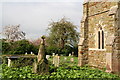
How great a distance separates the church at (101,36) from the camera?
10117 millimetres

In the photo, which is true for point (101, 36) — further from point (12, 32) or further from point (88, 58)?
point (12, 32)

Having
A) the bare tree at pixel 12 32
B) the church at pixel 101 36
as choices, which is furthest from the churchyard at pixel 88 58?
the bare tree at pixel 12 32

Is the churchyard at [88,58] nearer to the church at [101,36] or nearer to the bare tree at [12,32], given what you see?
the church at [101,36]

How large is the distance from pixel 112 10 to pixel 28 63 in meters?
7.24

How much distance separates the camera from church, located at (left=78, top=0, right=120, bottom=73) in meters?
10.1

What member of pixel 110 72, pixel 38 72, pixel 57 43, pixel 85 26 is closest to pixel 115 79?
pixel 110 72

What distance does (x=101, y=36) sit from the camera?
12.6 m

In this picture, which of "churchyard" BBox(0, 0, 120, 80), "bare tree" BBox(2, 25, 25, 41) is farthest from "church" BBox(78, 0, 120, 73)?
"bare tree" BBox(2, 25, 25, 41)

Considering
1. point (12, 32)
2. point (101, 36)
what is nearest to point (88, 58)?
point (101, 36)

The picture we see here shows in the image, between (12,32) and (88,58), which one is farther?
(12,32)

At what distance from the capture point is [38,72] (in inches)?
362

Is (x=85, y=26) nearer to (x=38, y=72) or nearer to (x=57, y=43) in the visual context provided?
(x=38, y=72)

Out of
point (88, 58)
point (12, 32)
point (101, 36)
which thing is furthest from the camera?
point (12, 32)

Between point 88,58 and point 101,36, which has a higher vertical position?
point 101,36
